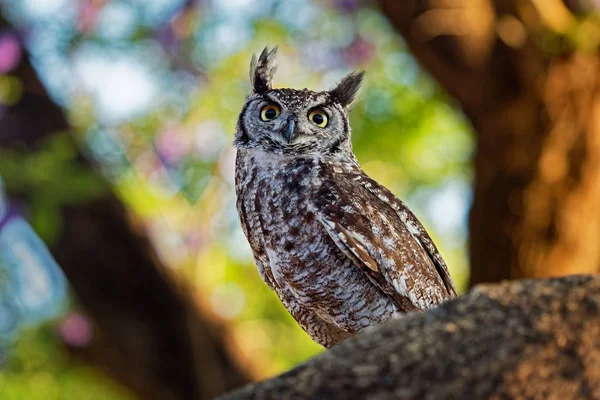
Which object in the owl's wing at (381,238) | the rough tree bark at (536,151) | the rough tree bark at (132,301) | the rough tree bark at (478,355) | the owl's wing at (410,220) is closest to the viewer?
the rough tree bark at (478,355)

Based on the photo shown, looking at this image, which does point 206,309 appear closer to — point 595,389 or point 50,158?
point 50,158

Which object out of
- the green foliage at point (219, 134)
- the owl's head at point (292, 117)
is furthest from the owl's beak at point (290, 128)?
the green foliage at point (219, 134)

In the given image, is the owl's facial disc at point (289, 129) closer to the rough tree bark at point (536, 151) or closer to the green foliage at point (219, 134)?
the rough tree bark at point (536, 151)

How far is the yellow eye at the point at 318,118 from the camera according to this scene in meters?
2.43

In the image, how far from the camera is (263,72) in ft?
8.32

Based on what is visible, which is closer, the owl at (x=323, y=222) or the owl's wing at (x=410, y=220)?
the owl at (x=323, y=222)

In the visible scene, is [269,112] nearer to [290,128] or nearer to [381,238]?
[290,128]

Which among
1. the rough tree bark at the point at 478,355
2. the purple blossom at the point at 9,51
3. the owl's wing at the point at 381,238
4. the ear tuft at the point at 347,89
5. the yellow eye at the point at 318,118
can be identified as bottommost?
the rough tree bark at the point at 478,355

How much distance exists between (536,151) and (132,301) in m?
2.70

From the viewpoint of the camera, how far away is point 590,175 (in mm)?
4055

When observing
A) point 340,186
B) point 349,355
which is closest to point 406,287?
point 340,186

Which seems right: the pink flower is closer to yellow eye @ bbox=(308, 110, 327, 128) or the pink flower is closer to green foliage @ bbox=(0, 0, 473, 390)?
green foliage @ bbox=(0, 0, 473, 390)

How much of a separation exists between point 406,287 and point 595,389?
0.89m

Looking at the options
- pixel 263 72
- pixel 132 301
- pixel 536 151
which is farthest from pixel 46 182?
pixel 536 151
